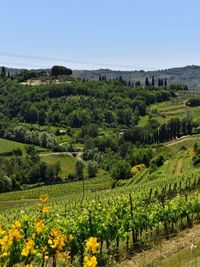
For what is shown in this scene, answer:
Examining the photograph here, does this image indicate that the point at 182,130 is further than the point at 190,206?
Yes

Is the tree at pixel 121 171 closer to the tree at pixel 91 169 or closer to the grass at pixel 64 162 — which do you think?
the tree at pixel 91 169

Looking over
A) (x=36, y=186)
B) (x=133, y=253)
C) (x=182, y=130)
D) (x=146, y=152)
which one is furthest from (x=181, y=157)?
(x=182, y=130)

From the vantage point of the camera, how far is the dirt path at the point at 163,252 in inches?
726

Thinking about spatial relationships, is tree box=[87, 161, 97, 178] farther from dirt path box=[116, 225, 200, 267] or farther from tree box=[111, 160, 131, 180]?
dirt path box=[116, 225, 200, 267]

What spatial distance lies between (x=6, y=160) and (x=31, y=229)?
127 metres

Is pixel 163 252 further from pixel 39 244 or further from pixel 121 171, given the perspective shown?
pixel 121 171

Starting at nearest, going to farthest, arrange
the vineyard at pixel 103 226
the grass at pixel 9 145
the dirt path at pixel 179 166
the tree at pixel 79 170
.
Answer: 1. the vineyard at pixel 103 226
2. the dirt path at pixel 179 166
3. the tree at pixel 79 170
4. the grass at pixel 9 145

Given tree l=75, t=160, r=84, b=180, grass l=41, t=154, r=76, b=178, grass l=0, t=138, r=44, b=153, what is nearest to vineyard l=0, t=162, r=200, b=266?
tree l=75, t=160, r=84, b=180

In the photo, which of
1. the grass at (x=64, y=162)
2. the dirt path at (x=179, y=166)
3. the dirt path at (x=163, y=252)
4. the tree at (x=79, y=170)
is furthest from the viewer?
the grass at (x=64, y=162)

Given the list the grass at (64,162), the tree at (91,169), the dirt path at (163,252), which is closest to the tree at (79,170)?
the tree at (91,169)

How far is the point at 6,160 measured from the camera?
142 metres

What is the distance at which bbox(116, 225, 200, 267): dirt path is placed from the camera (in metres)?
18.4

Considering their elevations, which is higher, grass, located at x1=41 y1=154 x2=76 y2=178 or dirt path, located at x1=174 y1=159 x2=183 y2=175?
dirt path, located at x1=174 y1=159 x2=183 y2=175

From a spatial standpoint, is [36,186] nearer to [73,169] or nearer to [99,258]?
[73,169]
